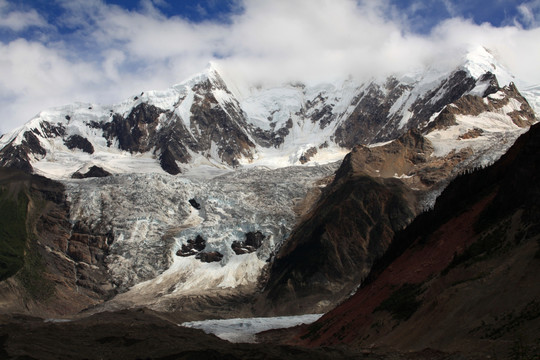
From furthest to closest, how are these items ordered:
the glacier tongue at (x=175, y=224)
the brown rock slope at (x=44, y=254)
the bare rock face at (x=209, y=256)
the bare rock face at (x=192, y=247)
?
the bare rock face at (x=192, y=247)
the bare rock face at (x=209, y=256)
the glacier tongue at (x=175, y=224)
the brown rock slope at (x=44, y=254)

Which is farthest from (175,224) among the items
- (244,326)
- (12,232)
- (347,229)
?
(244,326)

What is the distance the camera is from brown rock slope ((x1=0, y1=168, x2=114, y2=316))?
5162 inches

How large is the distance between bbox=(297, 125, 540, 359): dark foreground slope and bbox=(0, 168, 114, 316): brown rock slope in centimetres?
8631

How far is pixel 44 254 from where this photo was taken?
5994 inches

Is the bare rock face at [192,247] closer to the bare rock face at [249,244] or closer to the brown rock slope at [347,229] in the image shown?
the bare rock face at [249,244]

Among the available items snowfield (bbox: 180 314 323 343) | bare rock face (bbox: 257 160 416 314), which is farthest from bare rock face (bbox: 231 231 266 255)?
snowfield (bbox: 180 314 323 343)

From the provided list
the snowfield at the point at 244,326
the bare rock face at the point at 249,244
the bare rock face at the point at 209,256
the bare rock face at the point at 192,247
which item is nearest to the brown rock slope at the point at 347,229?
the bare rock face at the point at 249,244

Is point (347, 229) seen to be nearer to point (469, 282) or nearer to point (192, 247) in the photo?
point (192, 247)

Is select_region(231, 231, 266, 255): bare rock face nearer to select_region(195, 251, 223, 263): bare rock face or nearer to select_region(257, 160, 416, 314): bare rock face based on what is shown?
select_region(195, 251, 223, 263): bare rock face

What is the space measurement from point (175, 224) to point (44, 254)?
1511 inches

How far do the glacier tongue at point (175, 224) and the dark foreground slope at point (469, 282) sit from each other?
312 ft

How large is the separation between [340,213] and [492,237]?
116 meters

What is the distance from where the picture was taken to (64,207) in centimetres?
17762

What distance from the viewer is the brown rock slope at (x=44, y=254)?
13112 cm
